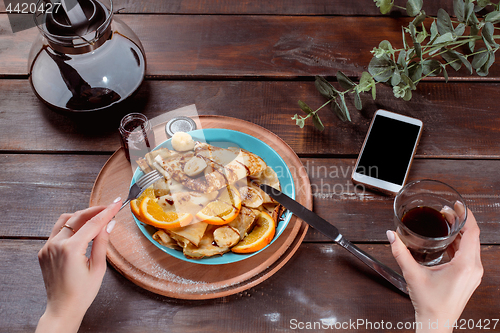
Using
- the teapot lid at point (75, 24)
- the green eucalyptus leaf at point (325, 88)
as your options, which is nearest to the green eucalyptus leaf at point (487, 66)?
the green eucalyptus leaf at point (325, 88)

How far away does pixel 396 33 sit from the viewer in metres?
1.45

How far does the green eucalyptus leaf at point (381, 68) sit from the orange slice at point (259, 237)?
58 centimetres

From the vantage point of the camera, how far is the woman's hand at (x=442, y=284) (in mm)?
876

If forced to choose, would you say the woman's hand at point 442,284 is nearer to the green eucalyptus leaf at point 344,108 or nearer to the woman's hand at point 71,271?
the green eucalyptus leaf at point 344,108

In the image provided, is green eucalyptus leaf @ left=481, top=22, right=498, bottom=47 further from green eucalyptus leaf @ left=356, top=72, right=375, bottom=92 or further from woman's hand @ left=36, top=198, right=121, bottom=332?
woman's hand @ left=36, top=198, right=121, bottom=332

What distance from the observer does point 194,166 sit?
1.09 m

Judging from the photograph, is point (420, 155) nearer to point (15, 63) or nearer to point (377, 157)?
point (377, 157)

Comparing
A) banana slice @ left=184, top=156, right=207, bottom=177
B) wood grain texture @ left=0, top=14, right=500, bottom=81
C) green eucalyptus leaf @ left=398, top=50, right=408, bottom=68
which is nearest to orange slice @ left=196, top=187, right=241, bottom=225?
banana slice @ left=184, top=156, right=207, bottom=177

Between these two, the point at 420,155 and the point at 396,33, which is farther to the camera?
the point at 396,33

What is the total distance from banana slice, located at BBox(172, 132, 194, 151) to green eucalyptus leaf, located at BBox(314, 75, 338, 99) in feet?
1.55

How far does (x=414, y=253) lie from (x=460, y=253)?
121 millimetres

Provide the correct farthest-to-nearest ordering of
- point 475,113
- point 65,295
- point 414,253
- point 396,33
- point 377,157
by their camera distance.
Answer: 1. point 396,33
2. point 475,113
3. point 377,157
4. point 414,253
5. point 65,295

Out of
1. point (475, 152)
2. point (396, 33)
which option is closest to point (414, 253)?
point (475, 152)

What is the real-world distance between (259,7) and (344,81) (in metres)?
0.52
